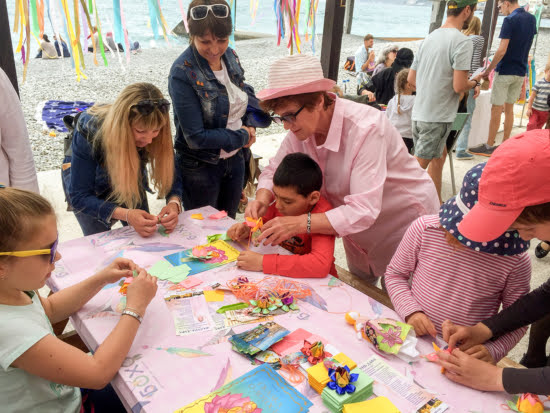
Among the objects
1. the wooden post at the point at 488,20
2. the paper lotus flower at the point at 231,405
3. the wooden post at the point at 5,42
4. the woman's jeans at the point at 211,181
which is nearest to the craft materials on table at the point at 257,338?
the paper lotus flower at the point at 231,405

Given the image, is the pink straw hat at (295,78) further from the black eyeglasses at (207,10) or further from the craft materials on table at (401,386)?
the craft materials on table at (401,386)

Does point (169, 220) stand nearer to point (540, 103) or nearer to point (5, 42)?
point (5, 42)

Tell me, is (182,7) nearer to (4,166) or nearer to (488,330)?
(4,166)

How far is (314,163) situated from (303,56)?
42cm

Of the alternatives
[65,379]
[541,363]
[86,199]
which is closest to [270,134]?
[86,199]

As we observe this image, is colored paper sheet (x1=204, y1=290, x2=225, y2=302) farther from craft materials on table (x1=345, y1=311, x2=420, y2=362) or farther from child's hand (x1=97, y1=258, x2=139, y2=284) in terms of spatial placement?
craft materials on table (x1=345, y1=311, x2=420, y2=362)

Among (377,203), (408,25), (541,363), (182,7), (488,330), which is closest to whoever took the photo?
(488,330)

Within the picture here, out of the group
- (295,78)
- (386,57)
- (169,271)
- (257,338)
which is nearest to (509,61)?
(386,57)

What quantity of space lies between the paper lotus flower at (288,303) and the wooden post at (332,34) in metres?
2.64

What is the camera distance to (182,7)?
8.11ft

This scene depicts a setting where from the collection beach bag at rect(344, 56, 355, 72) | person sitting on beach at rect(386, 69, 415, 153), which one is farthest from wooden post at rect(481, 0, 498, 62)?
person sitting on beach at rect(386, 69, 415, 153)

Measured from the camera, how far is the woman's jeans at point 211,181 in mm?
2410

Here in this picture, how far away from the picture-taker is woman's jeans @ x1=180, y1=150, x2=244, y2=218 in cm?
241

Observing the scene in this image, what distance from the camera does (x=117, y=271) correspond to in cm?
141
